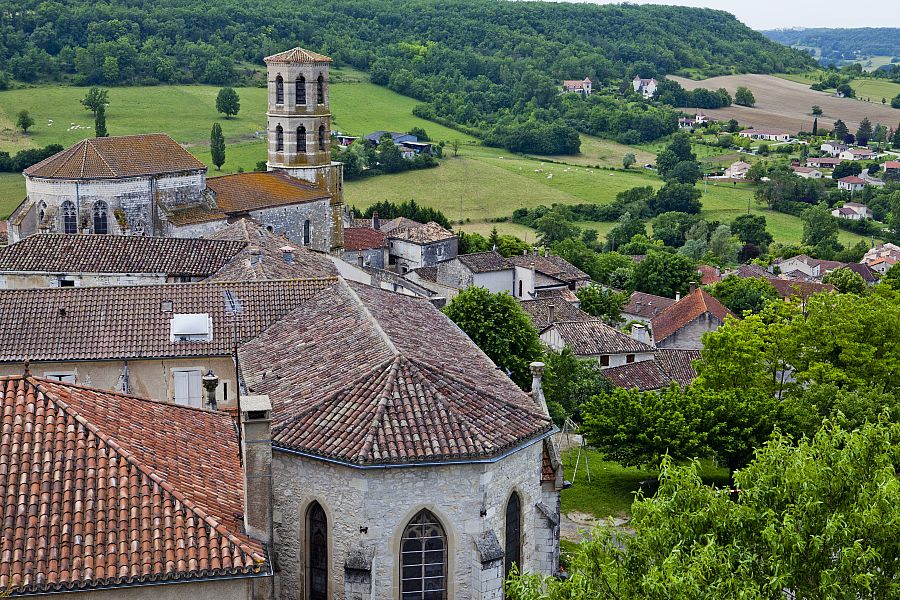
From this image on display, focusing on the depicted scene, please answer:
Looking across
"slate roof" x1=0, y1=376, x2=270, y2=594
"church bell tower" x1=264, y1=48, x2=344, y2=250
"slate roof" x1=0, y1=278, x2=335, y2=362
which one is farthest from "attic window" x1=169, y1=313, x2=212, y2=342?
"church bell tower" x1=264, y1=48, x2=344, y2=250

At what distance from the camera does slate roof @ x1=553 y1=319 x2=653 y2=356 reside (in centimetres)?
6794

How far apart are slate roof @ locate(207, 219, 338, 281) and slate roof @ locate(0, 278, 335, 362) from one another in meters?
4.80

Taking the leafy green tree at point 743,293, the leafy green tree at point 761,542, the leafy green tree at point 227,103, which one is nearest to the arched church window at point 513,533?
the leafy green tree at point 761,542

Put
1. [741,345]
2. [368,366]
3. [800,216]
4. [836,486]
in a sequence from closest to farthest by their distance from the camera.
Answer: [836,486], [368,366], [741,345], [800,216]

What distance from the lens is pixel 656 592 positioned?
1942 cm

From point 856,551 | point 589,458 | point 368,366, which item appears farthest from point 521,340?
point 856,551

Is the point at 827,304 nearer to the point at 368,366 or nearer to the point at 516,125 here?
the point at 368,366

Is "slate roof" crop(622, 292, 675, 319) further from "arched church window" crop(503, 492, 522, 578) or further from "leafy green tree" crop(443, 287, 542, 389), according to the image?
"arched church window" crop(503, 492, 522, 578)

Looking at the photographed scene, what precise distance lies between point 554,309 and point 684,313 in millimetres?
9505

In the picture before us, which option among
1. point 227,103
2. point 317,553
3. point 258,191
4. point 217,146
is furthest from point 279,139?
point 317,553

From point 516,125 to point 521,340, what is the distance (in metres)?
136

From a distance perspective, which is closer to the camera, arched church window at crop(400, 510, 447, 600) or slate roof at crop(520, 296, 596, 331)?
arched church window at crop(400, 510, 447, 600)

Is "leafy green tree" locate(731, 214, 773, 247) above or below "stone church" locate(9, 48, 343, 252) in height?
below

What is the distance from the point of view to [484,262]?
9075 centimetres
